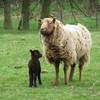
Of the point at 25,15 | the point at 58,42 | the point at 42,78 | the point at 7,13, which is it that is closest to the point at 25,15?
the point at 25,15

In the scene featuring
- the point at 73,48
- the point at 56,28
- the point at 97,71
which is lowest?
the point at 97,71

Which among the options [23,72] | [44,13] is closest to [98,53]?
[23,72]

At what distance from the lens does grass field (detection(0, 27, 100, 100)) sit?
7.29 meters

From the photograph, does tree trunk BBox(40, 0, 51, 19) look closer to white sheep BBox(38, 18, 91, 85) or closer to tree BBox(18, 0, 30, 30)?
tree BBox(18, 0, 30, 30)

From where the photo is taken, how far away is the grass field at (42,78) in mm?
7289

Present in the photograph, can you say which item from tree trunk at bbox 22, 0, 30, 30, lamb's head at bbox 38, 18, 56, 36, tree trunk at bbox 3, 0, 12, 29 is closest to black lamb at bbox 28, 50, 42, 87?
lamb's head at bbox 38, 18, 56, 36

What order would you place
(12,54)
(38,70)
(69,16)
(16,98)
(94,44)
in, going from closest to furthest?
1. (16,98)
2. (38,70)
3. (12,54)
4. (94,44)
5. (69,16)

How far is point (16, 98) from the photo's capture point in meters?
7.12

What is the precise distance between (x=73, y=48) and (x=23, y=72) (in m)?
3.12

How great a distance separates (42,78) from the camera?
1028cm

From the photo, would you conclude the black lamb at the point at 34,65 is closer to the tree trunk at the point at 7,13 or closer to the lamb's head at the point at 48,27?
the lamb's head at the point at 48,27

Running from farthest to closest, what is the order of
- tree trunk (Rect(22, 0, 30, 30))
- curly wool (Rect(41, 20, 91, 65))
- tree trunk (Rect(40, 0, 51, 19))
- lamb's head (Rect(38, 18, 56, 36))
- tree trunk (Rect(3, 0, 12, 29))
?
tree trunk (Rect(22, 0, 30, 30)) → tree trunk (Rect(3, 0, 12, 29)) → tree trunk (Rect(40, 0, 51, 19)) → curly wool (Rect(41, 20, 91, 65)) → lamb's head (Rect(38, 18, 56, 36))

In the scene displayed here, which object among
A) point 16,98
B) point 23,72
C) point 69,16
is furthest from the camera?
point 69,16

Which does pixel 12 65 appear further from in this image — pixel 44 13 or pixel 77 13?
pixel 77 13
